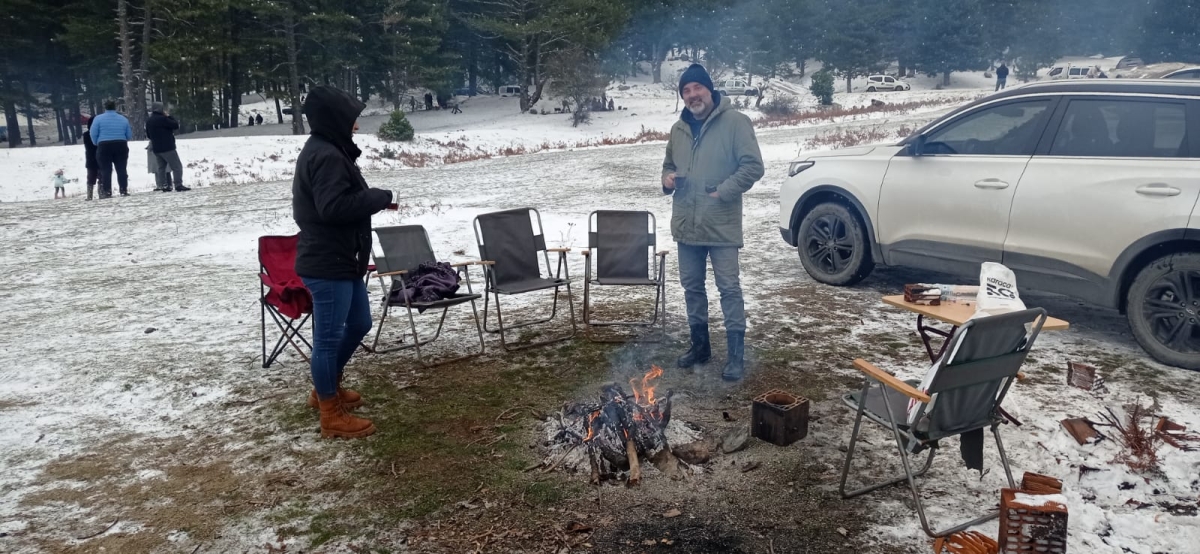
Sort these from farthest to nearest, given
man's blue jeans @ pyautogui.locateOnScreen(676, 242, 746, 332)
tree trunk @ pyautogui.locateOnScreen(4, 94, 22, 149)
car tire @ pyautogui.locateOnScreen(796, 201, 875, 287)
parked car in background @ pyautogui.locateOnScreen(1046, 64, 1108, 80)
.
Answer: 1. parked car in background @ pyautogui.locateOnScreen(1046, 64, 1108, 80)
2. tree trunk @ pyautogui.locateOnScreen(4, 94, 22, 149)
3. car tire @ pyautogui.locateOnScreen(796, 201, 875, 287)
4. man's blue jeans @ pyautogui.locateOnScreen(676, 242, 746, 332)

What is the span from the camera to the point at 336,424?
409 cm

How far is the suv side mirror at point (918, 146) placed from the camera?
6.12 metres

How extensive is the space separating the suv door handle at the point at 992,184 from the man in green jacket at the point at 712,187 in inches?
83.1

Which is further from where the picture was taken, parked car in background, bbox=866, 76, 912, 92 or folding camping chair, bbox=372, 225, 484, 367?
parked car in background, bbox=866, 76, 912, 92

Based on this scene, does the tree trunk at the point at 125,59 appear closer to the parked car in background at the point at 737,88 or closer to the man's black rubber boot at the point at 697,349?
the parked car in background at the point at 737,88

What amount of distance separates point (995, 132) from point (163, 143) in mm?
15434

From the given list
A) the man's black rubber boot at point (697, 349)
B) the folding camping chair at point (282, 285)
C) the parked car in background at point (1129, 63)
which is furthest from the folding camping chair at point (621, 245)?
the parked car in background at point (1129, 63)

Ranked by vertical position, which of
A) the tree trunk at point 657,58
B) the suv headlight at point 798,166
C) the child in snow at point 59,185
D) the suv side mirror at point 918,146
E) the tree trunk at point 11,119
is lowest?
the child in snow at point 59,185

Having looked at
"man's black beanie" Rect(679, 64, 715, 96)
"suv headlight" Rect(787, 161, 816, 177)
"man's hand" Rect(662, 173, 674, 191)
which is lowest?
"man's hand" Rect(662, 173, 674, 191)

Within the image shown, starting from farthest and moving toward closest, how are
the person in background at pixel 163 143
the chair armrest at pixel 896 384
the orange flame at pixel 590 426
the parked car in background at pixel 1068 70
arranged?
1. the parked car in background at pixel 1068 70
2. the person in background at pixel 163 143
3. the orange flame at pixel 590 426
4. the chair armrest at pixel 896 384

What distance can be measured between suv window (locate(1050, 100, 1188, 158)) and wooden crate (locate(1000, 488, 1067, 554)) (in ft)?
10.9

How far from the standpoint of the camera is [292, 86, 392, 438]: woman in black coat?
3.75 m

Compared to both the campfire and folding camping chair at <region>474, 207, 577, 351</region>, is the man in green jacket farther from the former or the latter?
folding camping chair at <region>474, 207, 577, 351</region>

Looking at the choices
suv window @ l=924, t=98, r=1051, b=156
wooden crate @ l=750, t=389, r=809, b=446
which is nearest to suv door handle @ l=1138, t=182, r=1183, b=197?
suv window @ l=924, t=98, r=1051, b=156
